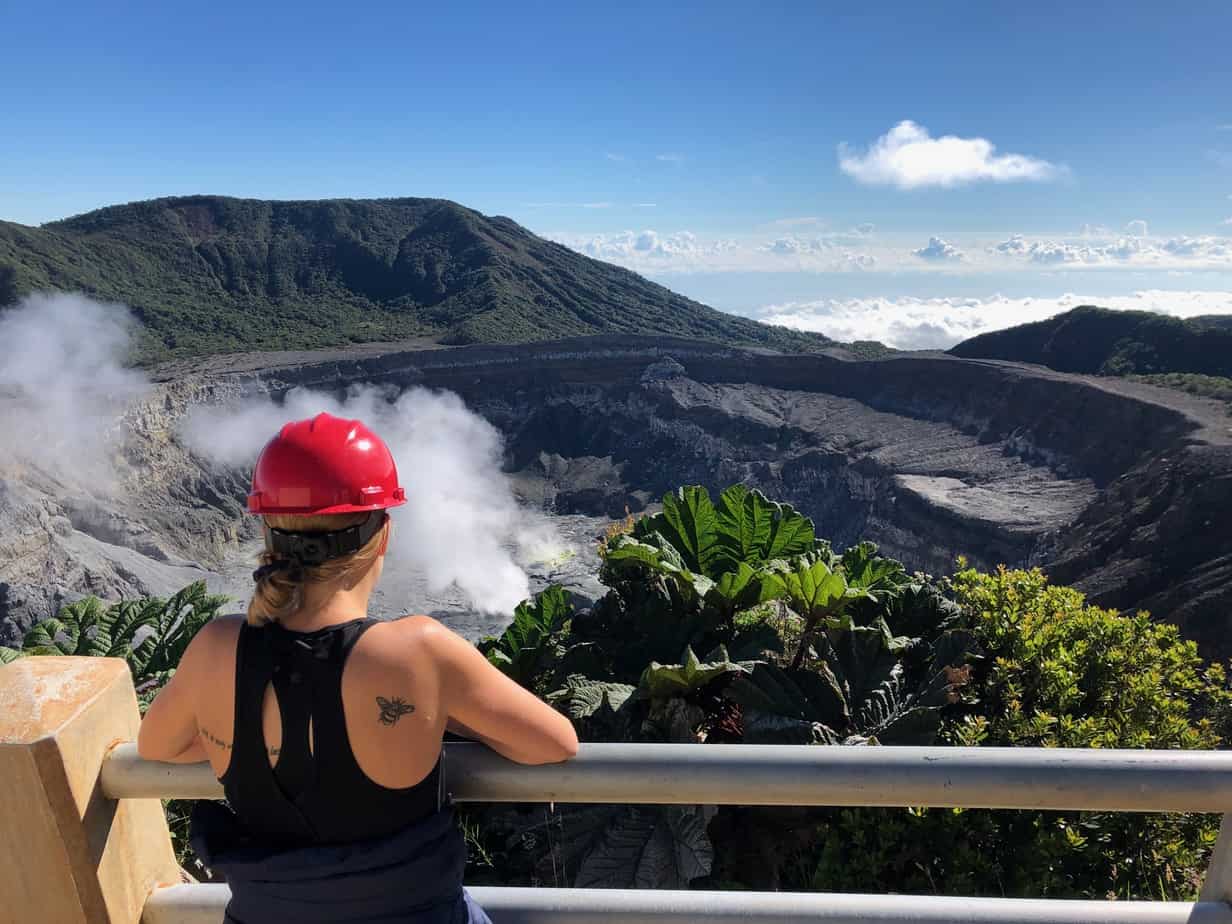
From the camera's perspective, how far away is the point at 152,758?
201 centimetres

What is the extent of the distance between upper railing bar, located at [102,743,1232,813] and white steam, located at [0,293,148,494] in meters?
44.4

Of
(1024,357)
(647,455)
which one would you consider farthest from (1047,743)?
(1024,357)

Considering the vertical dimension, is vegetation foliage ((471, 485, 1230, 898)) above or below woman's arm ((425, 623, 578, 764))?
below

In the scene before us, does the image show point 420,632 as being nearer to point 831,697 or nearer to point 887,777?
point 887,777

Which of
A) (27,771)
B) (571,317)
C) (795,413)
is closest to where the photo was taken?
(27,771)

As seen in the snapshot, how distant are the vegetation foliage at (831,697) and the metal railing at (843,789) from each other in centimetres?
60

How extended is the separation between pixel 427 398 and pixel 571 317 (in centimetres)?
3644

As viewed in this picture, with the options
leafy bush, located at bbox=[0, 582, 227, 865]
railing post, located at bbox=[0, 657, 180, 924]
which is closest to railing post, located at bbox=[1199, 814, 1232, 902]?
railing post, located at bbox=[0, 657, 180, 924]

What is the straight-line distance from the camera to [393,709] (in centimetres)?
167

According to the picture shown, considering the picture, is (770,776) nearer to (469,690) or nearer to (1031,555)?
(469,690)

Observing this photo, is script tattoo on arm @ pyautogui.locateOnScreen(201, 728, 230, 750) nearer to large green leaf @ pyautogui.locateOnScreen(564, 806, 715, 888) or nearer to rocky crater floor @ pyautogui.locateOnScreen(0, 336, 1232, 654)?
large green leaf @ pyautogui.locateOnScreen(564, 806, 715, 888)

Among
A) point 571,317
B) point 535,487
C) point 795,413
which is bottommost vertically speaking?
point 535,487

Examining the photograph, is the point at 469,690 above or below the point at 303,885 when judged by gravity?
above

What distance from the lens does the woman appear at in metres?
1.68
